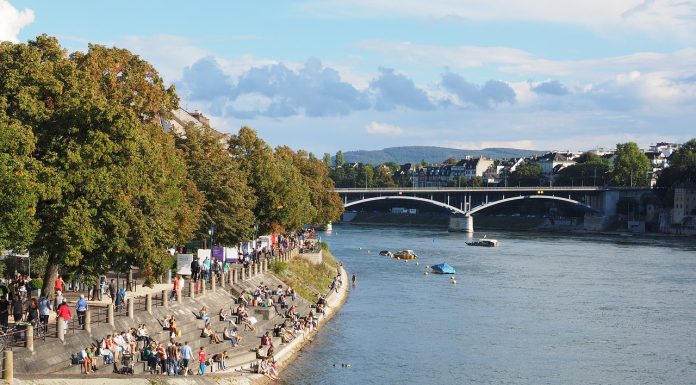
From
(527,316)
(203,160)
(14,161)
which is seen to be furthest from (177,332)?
(527,316)

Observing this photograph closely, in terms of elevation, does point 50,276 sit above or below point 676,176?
below

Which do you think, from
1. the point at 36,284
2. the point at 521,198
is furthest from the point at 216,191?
the point at 521,198

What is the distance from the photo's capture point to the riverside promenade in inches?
1072

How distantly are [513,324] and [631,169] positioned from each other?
485 feet

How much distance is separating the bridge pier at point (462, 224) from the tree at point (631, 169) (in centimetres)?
5094

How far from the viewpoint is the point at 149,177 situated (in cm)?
3734

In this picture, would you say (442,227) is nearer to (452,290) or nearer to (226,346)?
(452,290)

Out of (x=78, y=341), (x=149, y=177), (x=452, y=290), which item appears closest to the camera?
(x=78, y=341)

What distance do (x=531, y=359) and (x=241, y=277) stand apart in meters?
15.3

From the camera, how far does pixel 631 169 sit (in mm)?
196125

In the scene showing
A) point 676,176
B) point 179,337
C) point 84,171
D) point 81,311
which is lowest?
point 179,337

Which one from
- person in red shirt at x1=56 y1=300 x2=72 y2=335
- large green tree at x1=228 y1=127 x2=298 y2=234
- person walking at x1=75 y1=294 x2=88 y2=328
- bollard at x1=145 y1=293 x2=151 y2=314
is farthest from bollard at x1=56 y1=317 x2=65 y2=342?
large green tree at x1=228 y1=127 x2=298 y2=234

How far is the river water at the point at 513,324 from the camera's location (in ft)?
139

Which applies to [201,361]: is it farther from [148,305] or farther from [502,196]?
[502,196]
